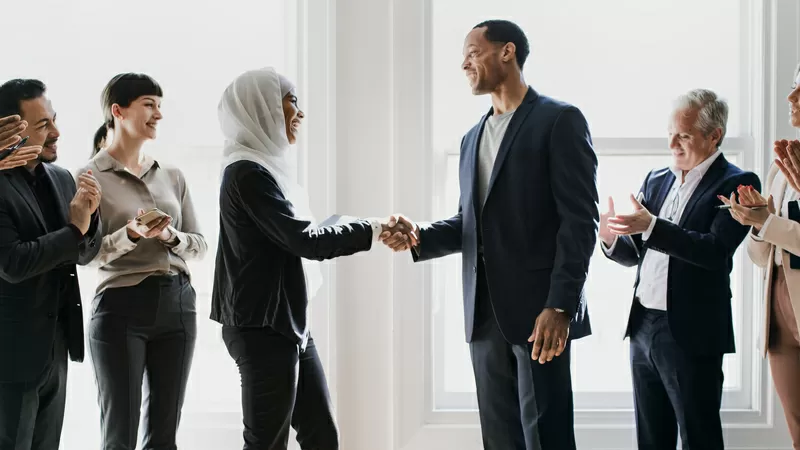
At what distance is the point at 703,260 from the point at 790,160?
0.44m

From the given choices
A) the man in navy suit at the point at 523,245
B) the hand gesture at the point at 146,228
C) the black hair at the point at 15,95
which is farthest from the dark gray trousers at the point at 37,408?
the man in navy suit at the point at 523,245

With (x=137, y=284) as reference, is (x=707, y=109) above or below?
above

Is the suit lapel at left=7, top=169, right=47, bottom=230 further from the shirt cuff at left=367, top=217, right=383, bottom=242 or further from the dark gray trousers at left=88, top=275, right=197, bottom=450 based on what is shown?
the shirt cuff at left=367, top=217, right=383, bottom=242

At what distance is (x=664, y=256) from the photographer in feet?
8.38

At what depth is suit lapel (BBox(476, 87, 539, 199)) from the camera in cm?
222

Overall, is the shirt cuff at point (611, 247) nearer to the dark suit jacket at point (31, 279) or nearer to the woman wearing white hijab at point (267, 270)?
the woman wearing white hijab at point (267, 270)

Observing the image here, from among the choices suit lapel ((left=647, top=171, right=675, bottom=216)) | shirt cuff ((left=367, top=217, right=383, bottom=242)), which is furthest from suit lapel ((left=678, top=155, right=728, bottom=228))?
shirt cuff ((left=367, top=217, right=383, bottom=242))

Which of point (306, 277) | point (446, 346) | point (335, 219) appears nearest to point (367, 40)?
point (335, 219)

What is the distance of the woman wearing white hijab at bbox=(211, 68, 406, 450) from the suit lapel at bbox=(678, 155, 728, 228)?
1227 mm

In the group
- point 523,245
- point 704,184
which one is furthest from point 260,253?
point 704,184

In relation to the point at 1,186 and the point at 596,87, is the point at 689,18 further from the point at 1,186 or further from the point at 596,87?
the point at 1,186

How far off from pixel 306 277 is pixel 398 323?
0.83 metres

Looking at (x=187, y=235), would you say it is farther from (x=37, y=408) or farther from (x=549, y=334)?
(x=549, y=334)

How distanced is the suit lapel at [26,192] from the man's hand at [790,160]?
8.20 ft
